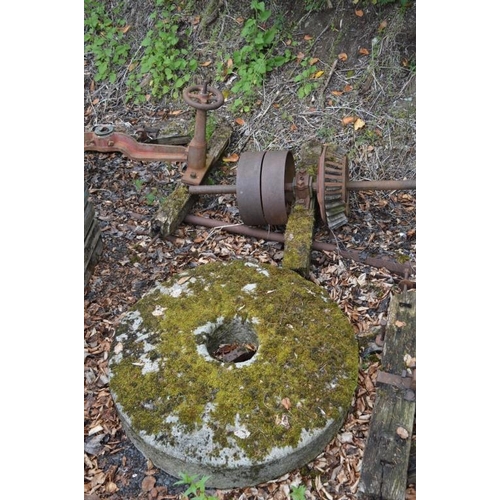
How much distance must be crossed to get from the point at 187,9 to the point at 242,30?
87cm

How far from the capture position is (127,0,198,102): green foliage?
A: 247 inches

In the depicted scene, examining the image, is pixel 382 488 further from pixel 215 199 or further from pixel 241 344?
pixel 215 199

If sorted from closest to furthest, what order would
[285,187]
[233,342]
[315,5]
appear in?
1. [233,342]
2. [285,187]
3. [315,5]

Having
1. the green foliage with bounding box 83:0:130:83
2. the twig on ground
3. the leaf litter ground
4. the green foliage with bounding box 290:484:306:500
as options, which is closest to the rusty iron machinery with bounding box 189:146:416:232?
the leaf litter ground

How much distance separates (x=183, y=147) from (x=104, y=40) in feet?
7.91

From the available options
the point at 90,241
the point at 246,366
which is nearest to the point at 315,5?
the point at 90,241

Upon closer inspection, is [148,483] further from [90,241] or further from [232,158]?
[232,158]

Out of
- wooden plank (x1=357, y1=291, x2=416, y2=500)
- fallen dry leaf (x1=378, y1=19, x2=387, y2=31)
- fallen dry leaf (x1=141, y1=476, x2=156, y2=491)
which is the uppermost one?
fallen dry leaf (x1=378, y1=19, x2=387, y2=31)

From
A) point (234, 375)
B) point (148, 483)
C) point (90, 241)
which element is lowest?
point (148, 483)

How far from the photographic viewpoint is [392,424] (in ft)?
10.2

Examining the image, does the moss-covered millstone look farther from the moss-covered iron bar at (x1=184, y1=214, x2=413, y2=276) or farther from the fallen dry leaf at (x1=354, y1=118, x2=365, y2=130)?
the fallen dry leaf at (x1=354, y1=118, x2=365, y2=130)

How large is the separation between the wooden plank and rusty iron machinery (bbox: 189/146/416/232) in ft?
Answer: 3.68

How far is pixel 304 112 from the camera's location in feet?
18.7

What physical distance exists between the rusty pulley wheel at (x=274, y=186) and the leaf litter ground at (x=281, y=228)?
34 centimetres
